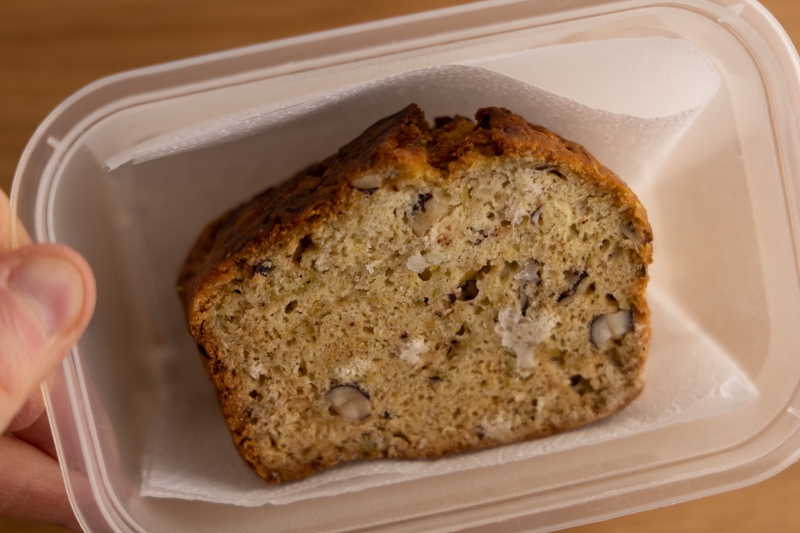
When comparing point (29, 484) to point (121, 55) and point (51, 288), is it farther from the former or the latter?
point (121, 55)

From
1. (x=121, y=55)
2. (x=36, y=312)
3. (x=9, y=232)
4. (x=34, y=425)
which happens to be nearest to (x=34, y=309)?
(x=36, y=312)

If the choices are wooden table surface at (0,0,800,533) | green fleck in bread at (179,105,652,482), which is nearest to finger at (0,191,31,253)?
green fleck in bread at (179,105,652,482)

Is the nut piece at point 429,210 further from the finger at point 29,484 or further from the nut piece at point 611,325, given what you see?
the finger at point 29,484

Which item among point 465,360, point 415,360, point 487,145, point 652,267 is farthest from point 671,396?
point 487,145

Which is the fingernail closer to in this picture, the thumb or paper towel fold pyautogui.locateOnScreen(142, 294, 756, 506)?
the thumb

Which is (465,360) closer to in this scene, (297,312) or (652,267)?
(297,312)

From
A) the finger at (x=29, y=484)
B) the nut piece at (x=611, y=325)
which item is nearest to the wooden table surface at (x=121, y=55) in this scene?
the nut piece at (x=611, y=325)
